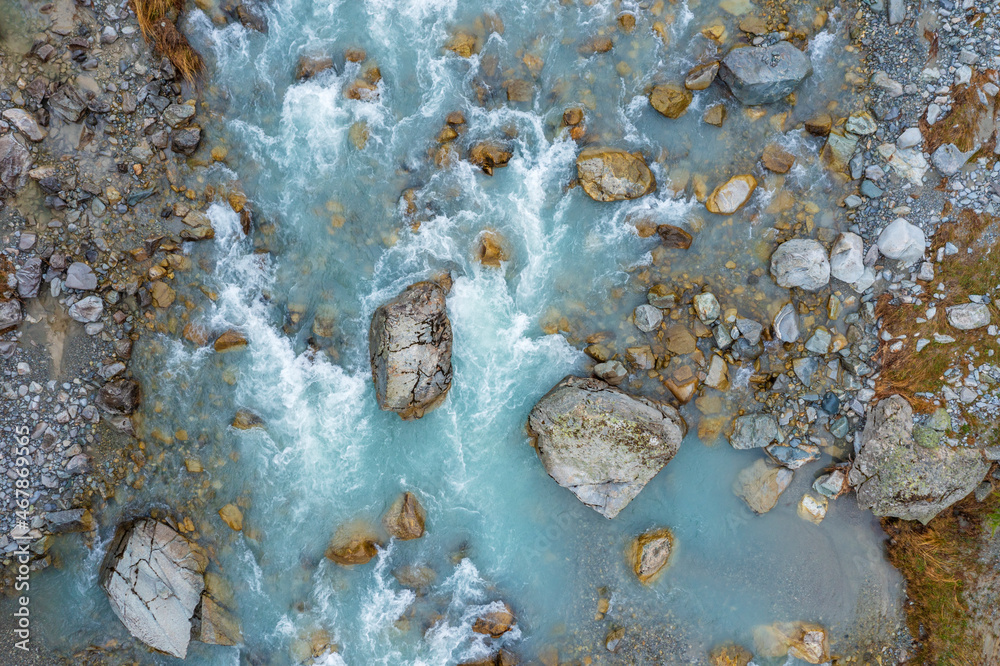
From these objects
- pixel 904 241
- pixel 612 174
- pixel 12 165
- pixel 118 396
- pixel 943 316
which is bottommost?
pixel 118 396

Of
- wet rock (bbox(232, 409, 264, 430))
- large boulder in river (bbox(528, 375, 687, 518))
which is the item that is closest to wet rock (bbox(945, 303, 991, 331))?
large boulder in river (bbox(528, 375, 687, 518))

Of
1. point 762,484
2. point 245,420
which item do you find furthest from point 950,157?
point 245,420

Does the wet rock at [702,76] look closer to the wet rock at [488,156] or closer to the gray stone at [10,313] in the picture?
the wet rock at [488,156]

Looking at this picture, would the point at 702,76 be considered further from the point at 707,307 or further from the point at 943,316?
the point at 943,316

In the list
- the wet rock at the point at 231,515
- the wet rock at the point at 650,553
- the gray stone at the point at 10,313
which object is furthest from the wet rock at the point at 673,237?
the gray stone at the point at 10,313

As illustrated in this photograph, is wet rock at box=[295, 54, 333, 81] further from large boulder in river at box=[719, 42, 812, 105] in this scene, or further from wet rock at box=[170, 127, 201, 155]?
large boulder in river at box=[719, 42, 812, 105]

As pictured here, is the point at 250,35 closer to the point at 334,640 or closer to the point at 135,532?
the point at 135,532
